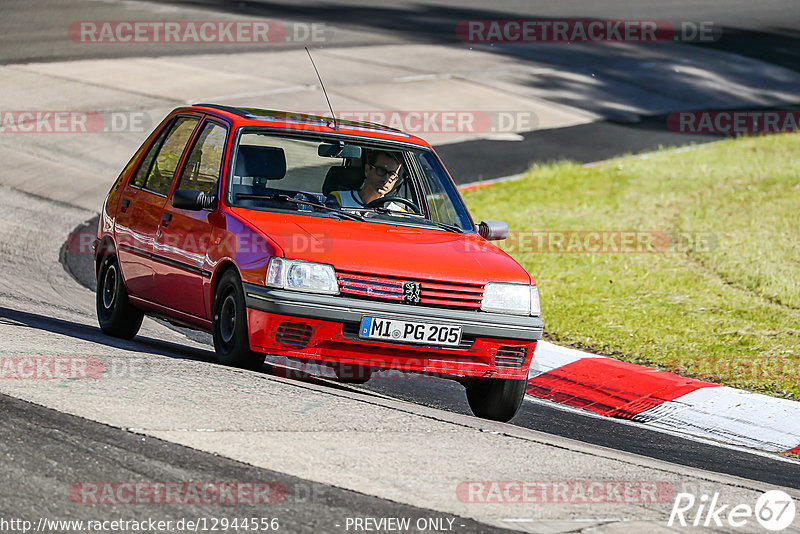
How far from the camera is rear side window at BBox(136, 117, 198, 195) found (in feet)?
27.7

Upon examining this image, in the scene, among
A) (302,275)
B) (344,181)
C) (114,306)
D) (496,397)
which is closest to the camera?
(302,275)

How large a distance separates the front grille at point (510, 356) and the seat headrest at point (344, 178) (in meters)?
1.69

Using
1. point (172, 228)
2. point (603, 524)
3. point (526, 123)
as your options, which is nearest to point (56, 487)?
point (603, 524)

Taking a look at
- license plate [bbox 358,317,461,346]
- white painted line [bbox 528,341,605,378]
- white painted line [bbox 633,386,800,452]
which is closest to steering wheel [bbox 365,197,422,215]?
license plate [bbox 358,317,461,346]

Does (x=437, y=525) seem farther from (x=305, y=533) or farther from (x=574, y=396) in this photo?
(x=574, y=396)

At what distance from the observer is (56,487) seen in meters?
4.75

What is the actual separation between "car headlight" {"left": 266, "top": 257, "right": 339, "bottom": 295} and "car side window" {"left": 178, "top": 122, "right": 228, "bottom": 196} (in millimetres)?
1133

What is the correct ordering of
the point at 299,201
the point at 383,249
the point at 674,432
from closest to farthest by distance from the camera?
the point at 383,249 < the point at 299,201 < the point at 674,432

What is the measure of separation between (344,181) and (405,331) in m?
1.67

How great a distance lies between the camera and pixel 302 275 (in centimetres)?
679

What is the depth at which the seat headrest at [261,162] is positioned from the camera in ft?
25.6

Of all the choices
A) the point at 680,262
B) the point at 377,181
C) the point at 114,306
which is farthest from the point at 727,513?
the point at 680,262

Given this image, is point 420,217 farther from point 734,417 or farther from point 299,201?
point 734,417

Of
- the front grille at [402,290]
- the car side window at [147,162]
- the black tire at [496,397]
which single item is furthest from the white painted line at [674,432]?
the car side window at [147,162]
